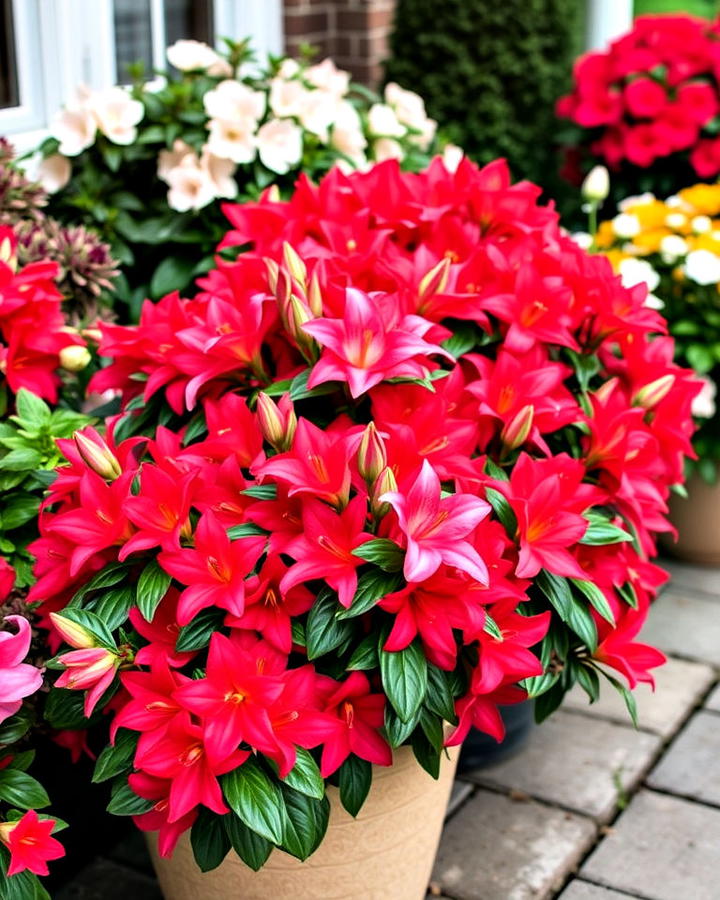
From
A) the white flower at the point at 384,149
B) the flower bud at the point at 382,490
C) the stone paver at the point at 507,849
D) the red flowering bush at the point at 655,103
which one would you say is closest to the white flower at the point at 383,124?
the white flower at the point at 384,149

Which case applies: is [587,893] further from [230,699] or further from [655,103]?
[655,103]

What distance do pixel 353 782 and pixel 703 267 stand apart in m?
1.95

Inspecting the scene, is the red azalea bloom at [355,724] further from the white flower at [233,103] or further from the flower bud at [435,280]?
the white flower at [233,103]

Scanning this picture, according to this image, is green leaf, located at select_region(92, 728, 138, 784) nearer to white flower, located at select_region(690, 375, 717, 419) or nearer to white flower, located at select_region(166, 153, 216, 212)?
white flower, located at select_region(166, 153, 216, 212)

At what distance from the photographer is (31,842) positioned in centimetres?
153

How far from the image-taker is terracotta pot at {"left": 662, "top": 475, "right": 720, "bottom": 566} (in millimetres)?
3400

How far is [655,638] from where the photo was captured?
3.11 m

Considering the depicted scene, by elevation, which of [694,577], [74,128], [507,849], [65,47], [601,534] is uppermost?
[65,47]

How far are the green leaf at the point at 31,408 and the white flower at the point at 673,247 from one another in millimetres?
1849

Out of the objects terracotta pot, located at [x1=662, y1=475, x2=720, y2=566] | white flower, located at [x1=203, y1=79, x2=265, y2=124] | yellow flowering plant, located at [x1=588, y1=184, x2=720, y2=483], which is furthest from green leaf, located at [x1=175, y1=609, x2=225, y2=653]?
terracotta pot, located at [x1=662, y1=475, x2=720, y2=566]

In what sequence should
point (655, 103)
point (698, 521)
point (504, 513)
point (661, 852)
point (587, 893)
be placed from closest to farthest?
point (504, 513) < point (587, 893) < point (661, 852) < point (698, 521) < point (655, 103)

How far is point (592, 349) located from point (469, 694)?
69 centimetres

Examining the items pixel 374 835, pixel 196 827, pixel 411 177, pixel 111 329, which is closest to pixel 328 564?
pixel 196 827

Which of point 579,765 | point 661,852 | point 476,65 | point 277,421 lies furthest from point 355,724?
point 476,65
